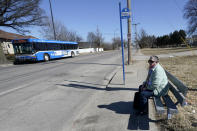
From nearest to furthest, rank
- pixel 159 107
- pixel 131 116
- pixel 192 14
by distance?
pixel 159 107 < pixel 131 116 < pixel 192 14

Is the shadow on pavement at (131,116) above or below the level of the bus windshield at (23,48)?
below

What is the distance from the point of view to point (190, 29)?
1532 inches

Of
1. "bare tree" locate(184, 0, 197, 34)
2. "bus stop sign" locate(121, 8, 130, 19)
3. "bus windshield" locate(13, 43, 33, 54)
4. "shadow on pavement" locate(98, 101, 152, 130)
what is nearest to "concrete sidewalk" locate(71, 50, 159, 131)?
"shadow on pavement" locate(98, 101, 152, 130)

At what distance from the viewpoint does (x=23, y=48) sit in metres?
16.0

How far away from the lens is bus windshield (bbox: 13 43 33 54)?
52.0ft

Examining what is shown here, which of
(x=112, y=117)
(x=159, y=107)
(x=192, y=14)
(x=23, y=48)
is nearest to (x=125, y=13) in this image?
(x=159, y=107)

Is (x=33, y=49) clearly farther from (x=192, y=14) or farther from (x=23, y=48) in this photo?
(x=192, y=14)

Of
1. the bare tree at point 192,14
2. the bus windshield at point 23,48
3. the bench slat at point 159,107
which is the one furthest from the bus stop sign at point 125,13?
the bare tree at point 192,14

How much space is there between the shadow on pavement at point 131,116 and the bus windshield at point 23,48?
1513 cm

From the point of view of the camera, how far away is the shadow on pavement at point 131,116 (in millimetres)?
2707

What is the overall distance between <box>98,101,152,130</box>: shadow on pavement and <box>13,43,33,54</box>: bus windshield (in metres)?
15.1

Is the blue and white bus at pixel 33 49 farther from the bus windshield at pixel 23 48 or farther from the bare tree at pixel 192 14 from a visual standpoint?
the bare tree at pixel 192 14

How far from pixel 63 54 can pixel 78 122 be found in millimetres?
19939

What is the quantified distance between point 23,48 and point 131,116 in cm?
1673
